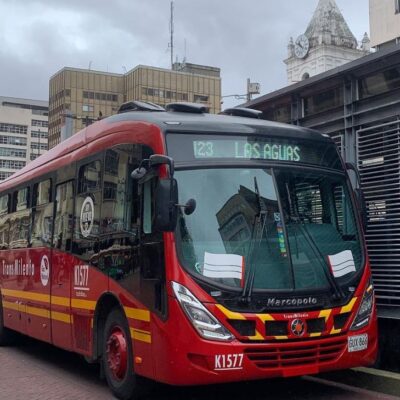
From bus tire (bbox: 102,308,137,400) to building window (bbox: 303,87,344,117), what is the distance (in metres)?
4.32

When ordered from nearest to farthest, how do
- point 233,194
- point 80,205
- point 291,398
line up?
point 233,194 < point 291,398 < point 80,205

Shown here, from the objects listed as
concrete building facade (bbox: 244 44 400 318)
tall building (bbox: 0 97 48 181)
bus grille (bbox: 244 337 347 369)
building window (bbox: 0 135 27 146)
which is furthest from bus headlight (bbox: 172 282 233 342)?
building window (bbox: 0 135 27 146)

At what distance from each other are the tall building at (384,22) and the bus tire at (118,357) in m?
43.9

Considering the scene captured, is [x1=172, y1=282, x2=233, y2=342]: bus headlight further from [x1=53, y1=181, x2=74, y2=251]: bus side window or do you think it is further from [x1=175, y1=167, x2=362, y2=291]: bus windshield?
[x1=53, y1=181, x2=74, y2=251]: bus side window

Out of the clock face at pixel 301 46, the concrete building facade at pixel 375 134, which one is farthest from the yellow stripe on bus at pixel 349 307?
→ the clock face at pixel 301 46

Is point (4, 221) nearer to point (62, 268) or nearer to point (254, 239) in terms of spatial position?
point (62, 268)

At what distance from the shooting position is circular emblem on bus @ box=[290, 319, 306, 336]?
618 cm

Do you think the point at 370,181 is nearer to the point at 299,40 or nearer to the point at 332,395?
the point at 332,395

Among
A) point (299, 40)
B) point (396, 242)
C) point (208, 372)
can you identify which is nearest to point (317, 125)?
point (396, 242)

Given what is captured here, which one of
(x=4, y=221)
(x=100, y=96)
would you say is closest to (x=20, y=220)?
(x=4, y=221)

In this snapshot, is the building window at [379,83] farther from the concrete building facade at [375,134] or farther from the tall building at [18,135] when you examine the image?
the tall building at [18,135]

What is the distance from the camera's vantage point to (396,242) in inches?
325

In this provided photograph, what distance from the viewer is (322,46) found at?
93250mm

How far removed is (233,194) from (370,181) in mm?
2995
